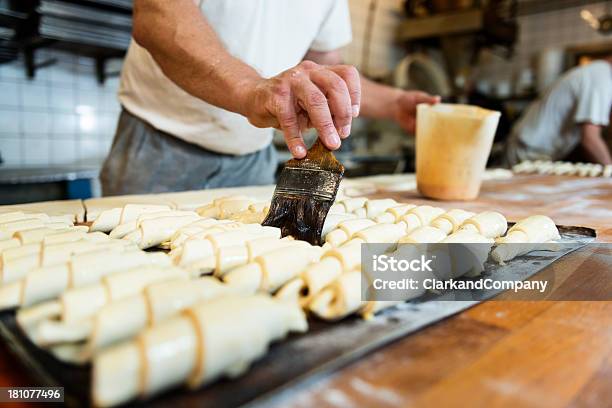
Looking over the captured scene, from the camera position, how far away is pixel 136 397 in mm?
499

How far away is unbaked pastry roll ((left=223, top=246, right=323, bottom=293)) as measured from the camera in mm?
756

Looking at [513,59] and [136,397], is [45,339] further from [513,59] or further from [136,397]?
[513,59]

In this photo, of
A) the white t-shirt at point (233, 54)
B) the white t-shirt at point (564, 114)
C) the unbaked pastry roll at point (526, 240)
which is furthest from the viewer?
the white t-shirt at point (564, 114)

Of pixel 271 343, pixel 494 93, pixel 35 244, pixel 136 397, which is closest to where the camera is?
pixel 136 397

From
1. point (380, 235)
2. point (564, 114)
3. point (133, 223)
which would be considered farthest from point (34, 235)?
point (564, 114)

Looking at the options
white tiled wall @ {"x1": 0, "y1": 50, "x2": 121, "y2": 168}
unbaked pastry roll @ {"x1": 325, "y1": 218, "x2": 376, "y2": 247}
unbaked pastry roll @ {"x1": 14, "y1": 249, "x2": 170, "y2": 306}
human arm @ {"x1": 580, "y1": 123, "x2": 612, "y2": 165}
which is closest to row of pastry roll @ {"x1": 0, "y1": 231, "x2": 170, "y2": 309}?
unbaked pastry roll @ {"x1": 14, "y1": 249, "x2": 170, "y2": 306}

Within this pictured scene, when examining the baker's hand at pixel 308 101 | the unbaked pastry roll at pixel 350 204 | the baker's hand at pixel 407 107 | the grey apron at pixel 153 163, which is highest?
the baker's hand at pixel 407 107

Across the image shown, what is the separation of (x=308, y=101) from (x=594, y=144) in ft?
12.4

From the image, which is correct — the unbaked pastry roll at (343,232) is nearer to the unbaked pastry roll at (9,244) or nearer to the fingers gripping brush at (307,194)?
the fingers gripping brush at (307,194)

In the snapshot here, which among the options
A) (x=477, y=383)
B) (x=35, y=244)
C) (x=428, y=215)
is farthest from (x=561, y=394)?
(x=35, y=244)

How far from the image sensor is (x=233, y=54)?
1.86 metres

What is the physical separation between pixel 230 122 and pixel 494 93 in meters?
4.78

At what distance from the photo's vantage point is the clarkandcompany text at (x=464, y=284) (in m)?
0.79

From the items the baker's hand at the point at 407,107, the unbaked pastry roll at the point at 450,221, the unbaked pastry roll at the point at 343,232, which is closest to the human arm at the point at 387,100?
the baker's hand at the point at 407,107
